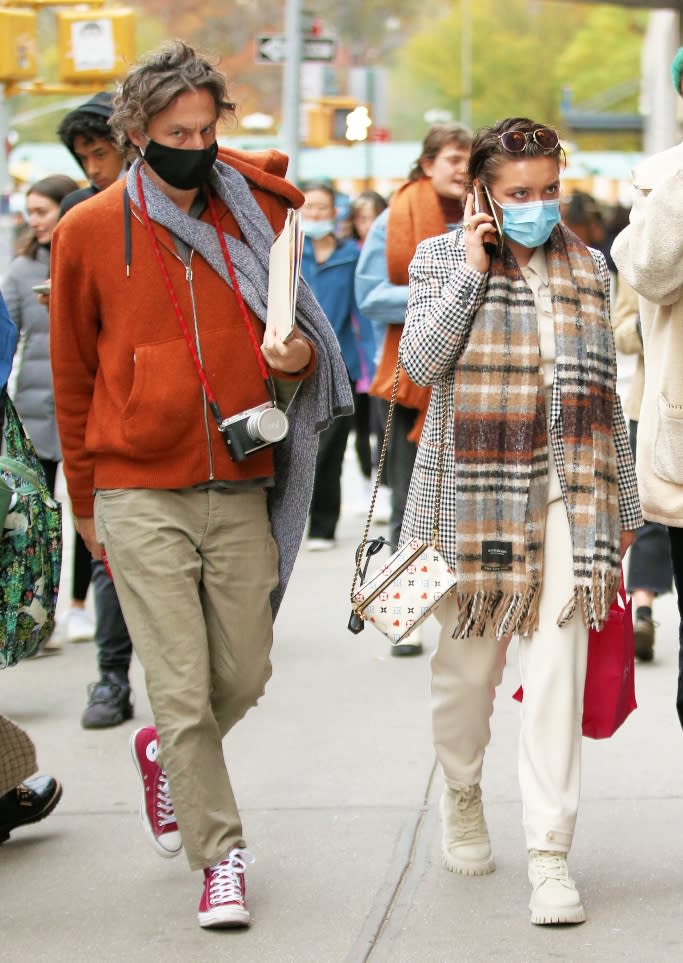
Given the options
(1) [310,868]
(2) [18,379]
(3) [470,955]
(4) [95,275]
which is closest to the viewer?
(3) [470,955]

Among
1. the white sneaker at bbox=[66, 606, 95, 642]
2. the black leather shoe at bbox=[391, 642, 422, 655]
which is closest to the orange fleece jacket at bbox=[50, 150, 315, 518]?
the black leather shoe at bbox=[391, 642, 422, 655]

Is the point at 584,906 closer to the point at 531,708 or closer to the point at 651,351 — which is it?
the point at 531,708

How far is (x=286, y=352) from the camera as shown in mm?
3992

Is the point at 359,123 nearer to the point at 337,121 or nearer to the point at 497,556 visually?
the point at 337,121

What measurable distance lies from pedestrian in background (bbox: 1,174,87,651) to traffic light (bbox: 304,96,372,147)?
34.8 feet

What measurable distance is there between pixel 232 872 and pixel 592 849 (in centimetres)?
104

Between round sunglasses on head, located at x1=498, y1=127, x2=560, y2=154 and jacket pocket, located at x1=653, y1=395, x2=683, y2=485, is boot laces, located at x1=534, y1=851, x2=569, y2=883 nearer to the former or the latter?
jacket pocket, located at x1=653, y1=395, x2=683, y2=485

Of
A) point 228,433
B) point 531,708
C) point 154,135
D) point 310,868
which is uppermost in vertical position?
point 154,135

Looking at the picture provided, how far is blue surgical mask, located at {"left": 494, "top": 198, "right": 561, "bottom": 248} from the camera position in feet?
13.2

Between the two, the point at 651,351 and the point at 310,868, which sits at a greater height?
the point at 651,351

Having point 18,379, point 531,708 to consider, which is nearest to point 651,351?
point 531,708

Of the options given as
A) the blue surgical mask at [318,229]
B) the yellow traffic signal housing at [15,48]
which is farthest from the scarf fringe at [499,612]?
the yellow traffic signal housing at [15,48]

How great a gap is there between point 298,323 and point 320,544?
18.4 feet

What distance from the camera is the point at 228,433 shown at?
4070 millimetres
